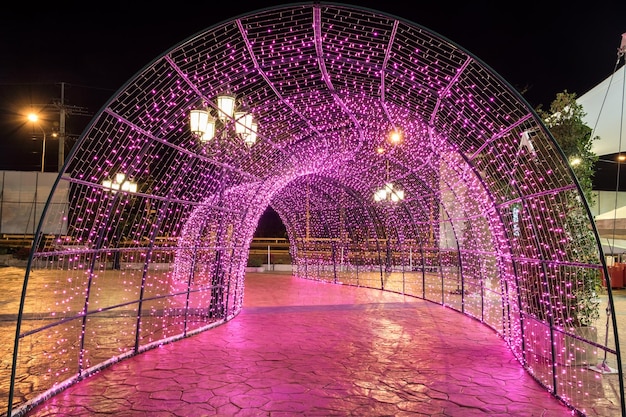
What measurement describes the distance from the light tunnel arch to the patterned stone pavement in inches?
14.2

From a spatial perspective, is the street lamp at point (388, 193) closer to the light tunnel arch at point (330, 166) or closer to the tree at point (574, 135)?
the light tunnel arch at point (330, 166)

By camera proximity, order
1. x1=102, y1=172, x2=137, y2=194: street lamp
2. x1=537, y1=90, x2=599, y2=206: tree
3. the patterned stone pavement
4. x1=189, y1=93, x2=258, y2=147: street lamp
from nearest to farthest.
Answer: the patterned stone pavement
x1=102, y1=172, x2=137, y2=194: street lamp
x1=537, y1=90, x2=599, y2=206: tree
x1=189, y1=93, x2=258, y2=147: street lamp

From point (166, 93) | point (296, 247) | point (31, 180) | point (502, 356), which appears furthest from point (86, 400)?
point (31, 180)

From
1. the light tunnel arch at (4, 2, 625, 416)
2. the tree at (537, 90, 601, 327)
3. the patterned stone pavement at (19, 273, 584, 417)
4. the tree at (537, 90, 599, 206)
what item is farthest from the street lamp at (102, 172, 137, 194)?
the tree at (537, 90, 599, 206)

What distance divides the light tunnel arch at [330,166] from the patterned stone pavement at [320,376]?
361 mm

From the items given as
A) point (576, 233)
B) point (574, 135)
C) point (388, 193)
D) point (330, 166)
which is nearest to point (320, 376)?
point (576, 233)

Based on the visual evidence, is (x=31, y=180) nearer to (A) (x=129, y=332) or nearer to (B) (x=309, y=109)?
(A) (x=129, y=332)

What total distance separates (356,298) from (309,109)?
6011mm

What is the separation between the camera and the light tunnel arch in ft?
16.9

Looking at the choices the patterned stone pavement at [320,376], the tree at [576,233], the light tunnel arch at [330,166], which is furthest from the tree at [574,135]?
the patterned stone pavement at [320,376]

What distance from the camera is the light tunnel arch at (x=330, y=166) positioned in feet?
16.9

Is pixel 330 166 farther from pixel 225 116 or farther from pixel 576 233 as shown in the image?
pixel 576 233

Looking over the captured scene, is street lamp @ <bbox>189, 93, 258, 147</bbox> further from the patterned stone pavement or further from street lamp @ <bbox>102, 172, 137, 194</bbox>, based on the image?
the patterned stone pavement

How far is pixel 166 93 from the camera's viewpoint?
245 inches
